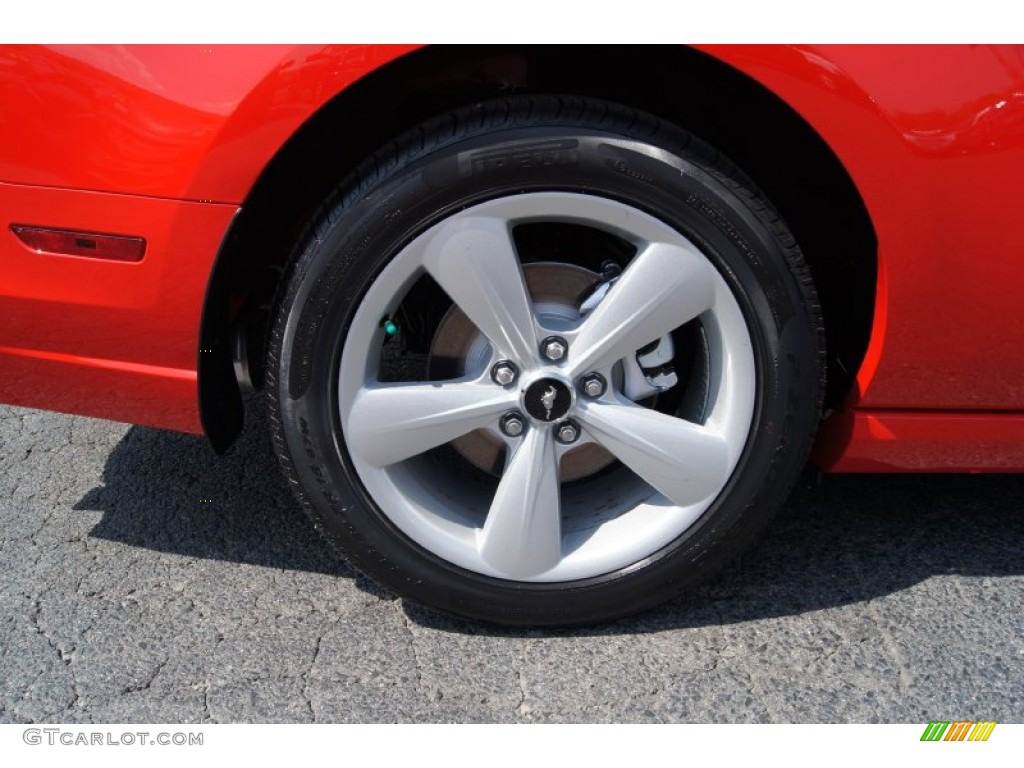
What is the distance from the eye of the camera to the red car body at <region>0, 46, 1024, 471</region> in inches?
69.4

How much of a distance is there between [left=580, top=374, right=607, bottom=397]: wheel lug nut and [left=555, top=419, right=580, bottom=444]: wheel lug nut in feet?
0.21

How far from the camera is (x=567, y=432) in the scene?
206 centimetres

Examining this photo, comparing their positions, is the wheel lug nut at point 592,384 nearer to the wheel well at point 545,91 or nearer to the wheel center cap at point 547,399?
the wheel center cap at point 547,399

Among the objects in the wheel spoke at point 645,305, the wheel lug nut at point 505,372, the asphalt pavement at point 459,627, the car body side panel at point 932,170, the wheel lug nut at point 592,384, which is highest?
Result: the car body side panel at point 932,170

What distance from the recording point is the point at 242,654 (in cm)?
207

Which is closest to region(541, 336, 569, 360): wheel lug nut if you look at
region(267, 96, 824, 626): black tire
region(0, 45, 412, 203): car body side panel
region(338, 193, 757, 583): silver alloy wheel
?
region(338, 193, 757, 583): silver alloy wheel

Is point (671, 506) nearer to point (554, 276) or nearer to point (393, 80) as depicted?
point (554, 276)

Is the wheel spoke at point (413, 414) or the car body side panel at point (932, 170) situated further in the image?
the wheel spoke at point (413, 414)

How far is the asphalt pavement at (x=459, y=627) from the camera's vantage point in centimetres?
196

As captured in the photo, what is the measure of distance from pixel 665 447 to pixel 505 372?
1.02 ft

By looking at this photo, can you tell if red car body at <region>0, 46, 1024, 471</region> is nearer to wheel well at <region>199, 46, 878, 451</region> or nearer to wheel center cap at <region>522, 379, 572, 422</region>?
wheel well at <region>199, 46, 878, 451</region>

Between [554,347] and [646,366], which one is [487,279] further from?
[646,366]

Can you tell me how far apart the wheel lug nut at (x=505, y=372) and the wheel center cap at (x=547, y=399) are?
4 centimetres
